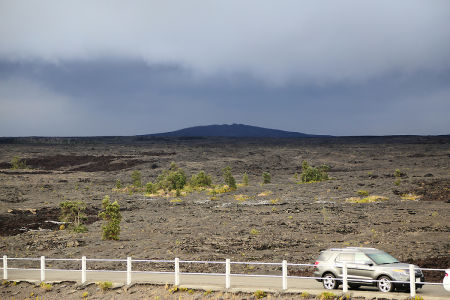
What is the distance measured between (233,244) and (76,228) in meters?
16.9

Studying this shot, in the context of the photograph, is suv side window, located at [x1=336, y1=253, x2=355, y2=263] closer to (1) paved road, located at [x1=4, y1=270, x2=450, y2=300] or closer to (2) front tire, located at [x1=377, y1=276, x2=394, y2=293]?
(1) paved road, located at [x1=4, y1=270, x2=450, y2=300]

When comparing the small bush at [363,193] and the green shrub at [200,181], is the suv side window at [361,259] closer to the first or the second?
the small bush at [363,193]

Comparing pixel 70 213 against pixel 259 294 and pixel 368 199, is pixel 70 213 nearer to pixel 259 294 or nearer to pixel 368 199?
pixel 368 199

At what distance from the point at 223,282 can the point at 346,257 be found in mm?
5576

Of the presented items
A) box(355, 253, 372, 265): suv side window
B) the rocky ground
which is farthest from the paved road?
the rocky ground

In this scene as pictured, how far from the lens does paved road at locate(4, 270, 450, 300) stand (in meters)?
18.7

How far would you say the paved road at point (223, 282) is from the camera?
61.5ft

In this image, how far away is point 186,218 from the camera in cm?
5628

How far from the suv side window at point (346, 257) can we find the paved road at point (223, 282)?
116cm

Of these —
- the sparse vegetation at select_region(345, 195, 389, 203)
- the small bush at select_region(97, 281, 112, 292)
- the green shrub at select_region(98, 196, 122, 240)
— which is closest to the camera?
the small bush at select_region(97, 281, 112, 292)

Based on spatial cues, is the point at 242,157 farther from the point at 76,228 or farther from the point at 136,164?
the point at 76,228

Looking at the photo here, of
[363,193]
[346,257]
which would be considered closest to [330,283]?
[346,257]

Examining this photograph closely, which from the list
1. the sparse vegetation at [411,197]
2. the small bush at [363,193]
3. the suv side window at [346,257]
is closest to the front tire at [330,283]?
the suv side window at [346,257]

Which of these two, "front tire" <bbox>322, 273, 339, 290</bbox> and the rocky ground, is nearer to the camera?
"front tire" <bbox>322, 273, 339, 290</bbox>
